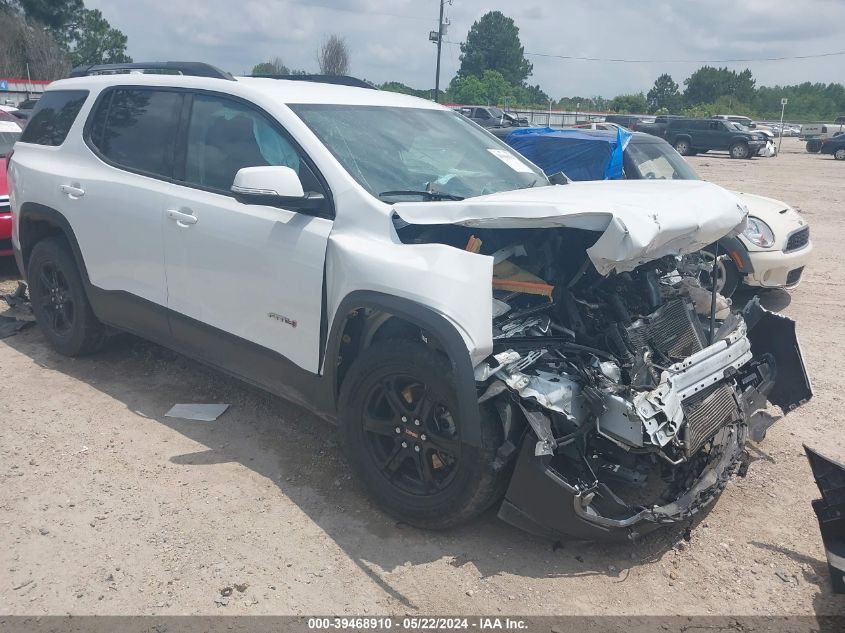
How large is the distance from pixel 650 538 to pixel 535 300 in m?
1.24

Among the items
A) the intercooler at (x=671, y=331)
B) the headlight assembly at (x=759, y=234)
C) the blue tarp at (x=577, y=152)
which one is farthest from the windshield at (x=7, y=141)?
the headlight assembly at (x=759, y=234)

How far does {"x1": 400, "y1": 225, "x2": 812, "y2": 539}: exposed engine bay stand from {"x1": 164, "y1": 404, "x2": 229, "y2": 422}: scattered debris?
6.50 feet

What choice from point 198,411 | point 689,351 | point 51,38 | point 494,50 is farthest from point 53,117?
point 494,50

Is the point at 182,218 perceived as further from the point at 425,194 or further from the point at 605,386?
the point at 605,386

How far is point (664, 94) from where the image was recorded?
3573 inches

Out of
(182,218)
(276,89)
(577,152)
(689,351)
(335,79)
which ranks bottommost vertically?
(689,351)

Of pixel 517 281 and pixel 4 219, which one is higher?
pixel 517 281

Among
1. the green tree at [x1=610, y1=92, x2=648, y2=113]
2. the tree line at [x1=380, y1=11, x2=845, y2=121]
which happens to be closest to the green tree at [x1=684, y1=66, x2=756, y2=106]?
the tree line at [x1=380, y1=11, x2=845, y2=121]

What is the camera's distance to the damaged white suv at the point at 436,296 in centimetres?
301

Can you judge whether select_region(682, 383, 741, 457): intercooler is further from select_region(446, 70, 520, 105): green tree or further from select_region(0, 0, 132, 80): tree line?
select_region(446, 70, 520, 105): green tree

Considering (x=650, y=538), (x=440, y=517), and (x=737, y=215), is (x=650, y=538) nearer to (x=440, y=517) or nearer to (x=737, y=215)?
(x=440, y=517)

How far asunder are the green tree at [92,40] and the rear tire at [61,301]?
54846mm

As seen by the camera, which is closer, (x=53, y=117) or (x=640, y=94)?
(x=53, y=117)

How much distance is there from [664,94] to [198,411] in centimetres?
9617
